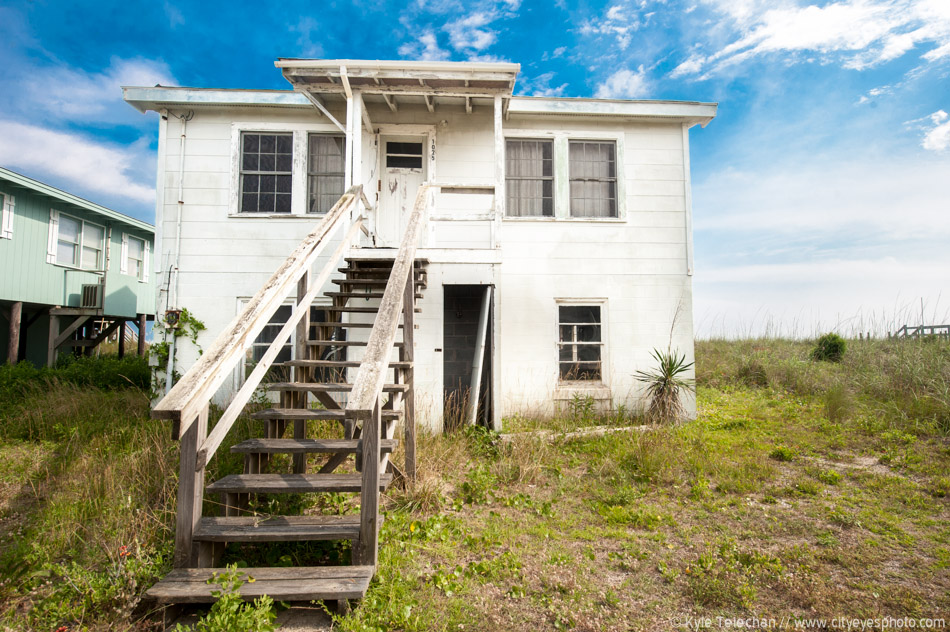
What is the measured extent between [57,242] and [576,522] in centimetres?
1609

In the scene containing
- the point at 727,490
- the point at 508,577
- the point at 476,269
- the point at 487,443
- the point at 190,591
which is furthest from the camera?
the point at 476,269

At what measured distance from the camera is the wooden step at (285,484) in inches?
136

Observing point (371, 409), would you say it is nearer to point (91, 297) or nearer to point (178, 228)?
point (178, 228)

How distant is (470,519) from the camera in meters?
4.55

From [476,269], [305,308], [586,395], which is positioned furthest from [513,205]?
[305,308]

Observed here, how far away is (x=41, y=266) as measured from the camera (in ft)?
43.0

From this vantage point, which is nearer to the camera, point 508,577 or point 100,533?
point 508,577

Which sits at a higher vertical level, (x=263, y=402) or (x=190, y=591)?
(x=263, y=402)

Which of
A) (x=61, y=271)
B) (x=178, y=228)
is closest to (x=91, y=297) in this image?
(x=61, y=271)

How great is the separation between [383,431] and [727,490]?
383cm

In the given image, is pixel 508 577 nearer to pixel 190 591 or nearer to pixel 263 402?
pixel 190 591

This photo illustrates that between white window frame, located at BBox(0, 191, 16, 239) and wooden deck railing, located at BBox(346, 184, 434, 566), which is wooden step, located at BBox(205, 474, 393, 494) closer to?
wooden deck railing, located at BBox(346, 184, 434, 566)

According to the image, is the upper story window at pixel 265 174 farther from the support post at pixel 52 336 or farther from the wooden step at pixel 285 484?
the support post at pixel 52 336

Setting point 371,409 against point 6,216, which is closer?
point 371,409
